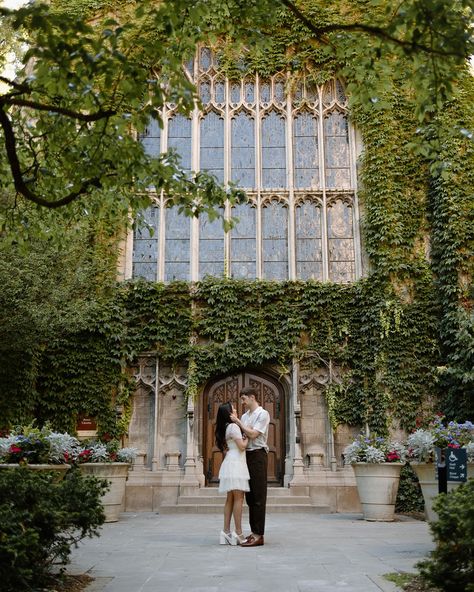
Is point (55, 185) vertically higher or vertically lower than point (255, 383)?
higher

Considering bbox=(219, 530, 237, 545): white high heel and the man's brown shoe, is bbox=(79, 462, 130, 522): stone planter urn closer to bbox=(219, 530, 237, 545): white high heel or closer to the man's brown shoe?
bbox=(219, 530, 237, 545): white high heel

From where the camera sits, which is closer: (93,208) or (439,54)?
(439,54)

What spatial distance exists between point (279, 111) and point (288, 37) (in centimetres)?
160

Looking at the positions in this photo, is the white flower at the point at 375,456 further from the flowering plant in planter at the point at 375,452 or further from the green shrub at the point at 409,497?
the green shrub at the point at 409,497

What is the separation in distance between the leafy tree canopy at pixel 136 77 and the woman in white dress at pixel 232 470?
2.28 metres

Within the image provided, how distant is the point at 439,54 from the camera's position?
188 inches

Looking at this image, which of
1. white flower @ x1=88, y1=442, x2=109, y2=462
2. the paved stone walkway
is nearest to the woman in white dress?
the paved stone walkway

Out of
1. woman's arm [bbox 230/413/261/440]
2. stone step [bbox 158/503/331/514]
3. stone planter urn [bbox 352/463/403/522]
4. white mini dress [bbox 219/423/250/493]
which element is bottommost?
stone step [bbox 158/503/331/514]

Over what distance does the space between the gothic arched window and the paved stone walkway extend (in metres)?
5.96

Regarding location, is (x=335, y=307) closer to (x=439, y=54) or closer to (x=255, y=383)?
(x=255, y=383)

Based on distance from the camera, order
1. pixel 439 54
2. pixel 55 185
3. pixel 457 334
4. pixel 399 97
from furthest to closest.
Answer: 1. pixel 399 97
2. pixel 457 334
3. pixel 55 185
4. pixel 439 54

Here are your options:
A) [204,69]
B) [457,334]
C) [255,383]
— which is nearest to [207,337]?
[255,383]

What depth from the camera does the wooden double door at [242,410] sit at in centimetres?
1327

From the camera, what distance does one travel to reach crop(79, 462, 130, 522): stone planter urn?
33.8 ft
